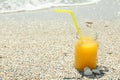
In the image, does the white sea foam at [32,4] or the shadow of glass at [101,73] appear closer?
the shadow of glass at [101,73]

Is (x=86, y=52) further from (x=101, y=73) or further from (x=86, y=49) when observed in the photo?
(x=101, y=73)

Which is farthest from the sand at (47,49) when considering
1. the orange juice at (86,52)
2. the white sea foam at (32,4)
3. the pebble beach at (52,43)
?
the white sea foam at (32,4)

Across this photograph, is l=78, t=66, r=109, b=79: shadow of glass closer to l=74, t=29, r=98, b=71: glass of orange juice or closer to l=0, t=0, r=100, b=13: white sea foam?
l=74, t=29, r=98, b=71: glass of orange juice

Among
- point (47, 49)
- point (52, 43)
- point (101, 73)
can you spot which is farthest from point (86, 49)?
point (52, 43)

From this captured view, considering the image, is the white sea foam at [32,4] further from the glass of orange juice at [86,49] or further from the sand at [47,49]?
the glass of orange juice at [86,49]

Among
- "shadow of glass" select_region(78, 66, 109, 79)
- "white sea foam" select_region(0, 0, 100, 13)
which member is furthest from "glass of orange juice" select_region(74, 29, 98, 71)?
"white sea foam" select_region(0, 0, 100, 13)
